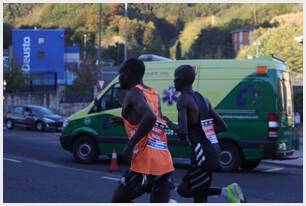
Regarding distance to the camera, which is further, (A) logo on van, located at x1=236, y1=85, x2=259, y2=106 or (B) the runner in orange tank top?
(A) logo on van, located at x1=236, y1=85, x2=259, y2=106

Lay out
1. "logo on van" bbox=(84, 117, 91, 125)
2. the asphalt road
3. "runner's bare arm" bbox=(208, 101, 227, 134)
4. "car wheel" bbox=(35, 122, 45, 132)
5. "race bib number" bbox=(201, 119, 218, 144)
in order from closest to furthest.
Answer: "race bib number" bbox=(201, 119, 218, 144) → "runner's bare arm" bbox=(208, 101, 227, 134) → the asphalt road → "logo on van" bbox=(84, 117, 91, 125) → "car wheel" bbox=(35, 122, 45, 132)

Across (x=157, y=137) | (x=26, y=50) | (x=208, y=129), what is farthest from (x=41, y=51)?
(x=157, y=137)

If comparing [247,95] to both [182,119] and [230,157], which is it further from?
[182,119]

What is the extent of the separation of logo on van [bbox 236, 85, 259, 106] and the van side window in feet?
8.76

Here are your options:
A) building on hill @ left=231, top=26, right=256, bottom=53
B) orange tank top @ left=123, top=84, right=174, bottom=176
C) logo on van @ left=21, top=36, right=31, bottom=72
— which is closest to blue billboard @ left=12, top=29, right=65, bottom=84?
logo on van @ left=21, top=36, right=31, bottom=72

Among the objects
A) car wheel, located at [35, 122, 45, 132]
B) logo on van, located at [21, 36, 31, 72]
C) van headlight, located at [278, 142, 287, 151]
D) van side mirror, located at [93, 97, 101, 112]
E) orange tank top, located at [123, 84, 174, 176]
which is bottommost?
car wheel, located at [35, 122, 45, 132]

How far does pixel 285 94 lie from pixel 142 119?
9016 millimetres

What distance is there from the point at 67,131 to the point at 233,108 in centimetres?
404

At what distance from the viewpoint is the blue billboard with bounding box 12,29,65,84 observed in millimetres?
64625

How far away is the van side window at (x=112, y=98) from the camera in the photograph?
48.4ft

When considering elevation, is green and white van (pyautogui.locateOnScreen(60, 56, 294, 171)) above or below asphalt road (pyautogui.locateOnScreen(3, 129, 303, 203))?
above

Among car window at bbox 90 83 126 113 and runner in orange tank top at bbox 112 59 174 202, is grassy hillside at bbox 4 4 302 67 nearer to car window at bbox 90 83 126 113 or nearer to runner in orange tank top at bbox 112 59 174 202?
car window at bbox 90 83 126 113

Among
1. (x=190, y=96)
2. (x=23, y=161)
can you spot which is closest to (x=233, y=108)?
(x=23, y=161)

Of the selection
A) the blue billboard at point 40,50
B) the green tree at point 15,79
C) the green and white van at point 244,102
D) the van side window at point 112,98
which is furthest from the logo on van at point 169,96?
the blue billboard at point 40,50
